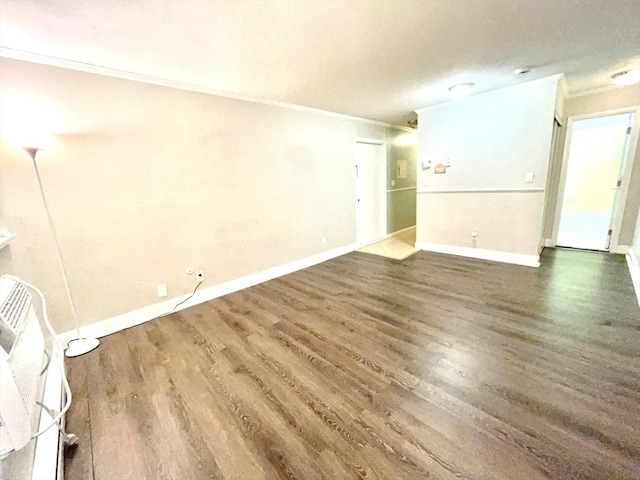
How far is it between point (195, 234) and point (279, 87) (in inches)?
78.0

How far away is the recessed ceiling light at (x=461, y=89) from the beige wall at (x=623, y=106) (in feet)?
6.17

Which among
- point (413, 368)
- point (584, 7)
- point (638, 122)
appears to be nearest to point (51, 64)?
point (413, 368)

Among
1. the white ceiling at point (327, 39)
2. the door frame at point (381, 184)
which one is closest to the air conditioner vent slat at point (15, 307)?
the white ceiling at point (327, 39)

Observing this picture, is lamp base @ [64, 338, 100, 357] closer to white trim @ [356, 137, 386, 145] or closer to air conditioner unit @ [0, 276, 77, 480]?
air conditioner unit @ [0, 276, 77, 480]

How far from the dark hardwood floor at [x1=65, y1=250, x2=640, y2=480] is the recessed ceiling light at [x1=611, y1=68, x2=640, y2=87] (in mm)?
2507

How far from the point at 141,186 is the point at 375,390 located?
2.81 meters

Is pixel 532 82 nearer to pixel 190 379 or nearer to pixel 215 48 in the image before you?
pixel 215 48

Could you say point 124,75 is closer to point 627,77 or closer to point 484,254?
point 484,254

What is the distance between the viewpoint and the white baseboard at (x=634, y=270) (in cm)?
279

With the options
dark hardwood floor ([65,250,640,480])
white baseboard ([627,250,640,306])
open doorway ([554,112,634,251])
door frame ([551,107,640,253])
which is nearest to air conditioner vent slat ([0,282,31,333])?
dark hardwood floor ([65,250,640,480])

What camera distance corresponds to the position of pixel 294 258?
414 cm

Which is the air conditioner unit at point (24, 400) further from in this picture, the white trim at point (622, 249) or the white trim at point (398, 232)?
the white trim at point (622, 249)

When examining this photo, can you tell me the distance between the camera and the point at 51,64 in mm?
2133

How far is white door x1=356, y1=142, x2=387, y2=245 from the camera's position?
514 cm
